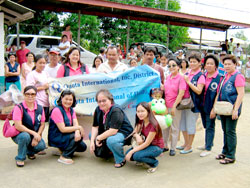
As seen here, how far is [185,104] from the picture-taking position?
4586 millimetres

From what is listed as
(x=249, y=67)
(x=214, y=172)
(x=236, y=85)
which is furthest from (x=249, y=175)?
(x=249, y=67)

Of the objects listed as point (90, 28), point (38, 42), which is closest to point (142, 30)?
point (90, 28)

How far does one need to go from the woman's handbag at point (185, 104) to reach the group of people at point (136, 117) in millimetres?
63

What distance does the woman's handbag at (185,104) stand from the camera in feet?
15.1

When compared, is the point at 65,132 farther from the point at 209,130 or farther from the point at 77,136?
the point at 209,130

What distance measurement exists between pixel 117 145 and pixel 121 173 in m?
0.39

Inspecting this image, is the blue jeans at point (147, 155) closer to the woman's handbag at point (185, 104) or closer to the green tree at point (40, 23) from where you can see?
the woman's handbag at point (185, 104)

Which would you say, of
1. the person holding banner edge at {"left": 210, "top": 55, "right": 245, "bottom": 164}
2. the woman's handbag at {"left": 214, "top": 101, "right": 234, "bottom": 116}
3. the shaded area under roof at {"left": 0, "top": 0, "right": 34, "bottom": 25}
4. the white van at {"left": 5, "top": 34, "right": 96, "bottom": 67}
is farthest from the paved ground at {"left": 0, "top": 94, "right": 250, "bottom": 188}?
the white van at {"left": 5, "top": 34, "right": 96, "bottom": 67}

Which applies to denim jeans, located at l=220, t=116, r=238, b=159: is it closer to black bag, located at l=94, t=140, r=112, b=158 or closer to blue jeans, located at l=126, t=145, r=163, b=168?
blue jeans, located at l=126, t=145, r=163, b=168

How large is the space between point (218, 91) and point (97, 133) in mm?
2015

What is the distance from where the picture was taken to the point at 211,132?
459 centimetres

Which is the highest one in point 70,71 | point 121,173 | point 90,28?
point 90,28

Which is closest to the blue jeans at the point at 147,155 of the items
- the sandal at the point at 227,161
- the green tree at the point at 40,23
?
the sandal at the point at 227,161

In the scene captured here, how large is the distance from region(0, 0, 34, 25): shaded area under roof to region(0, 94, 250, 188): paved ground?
4.17 meters
